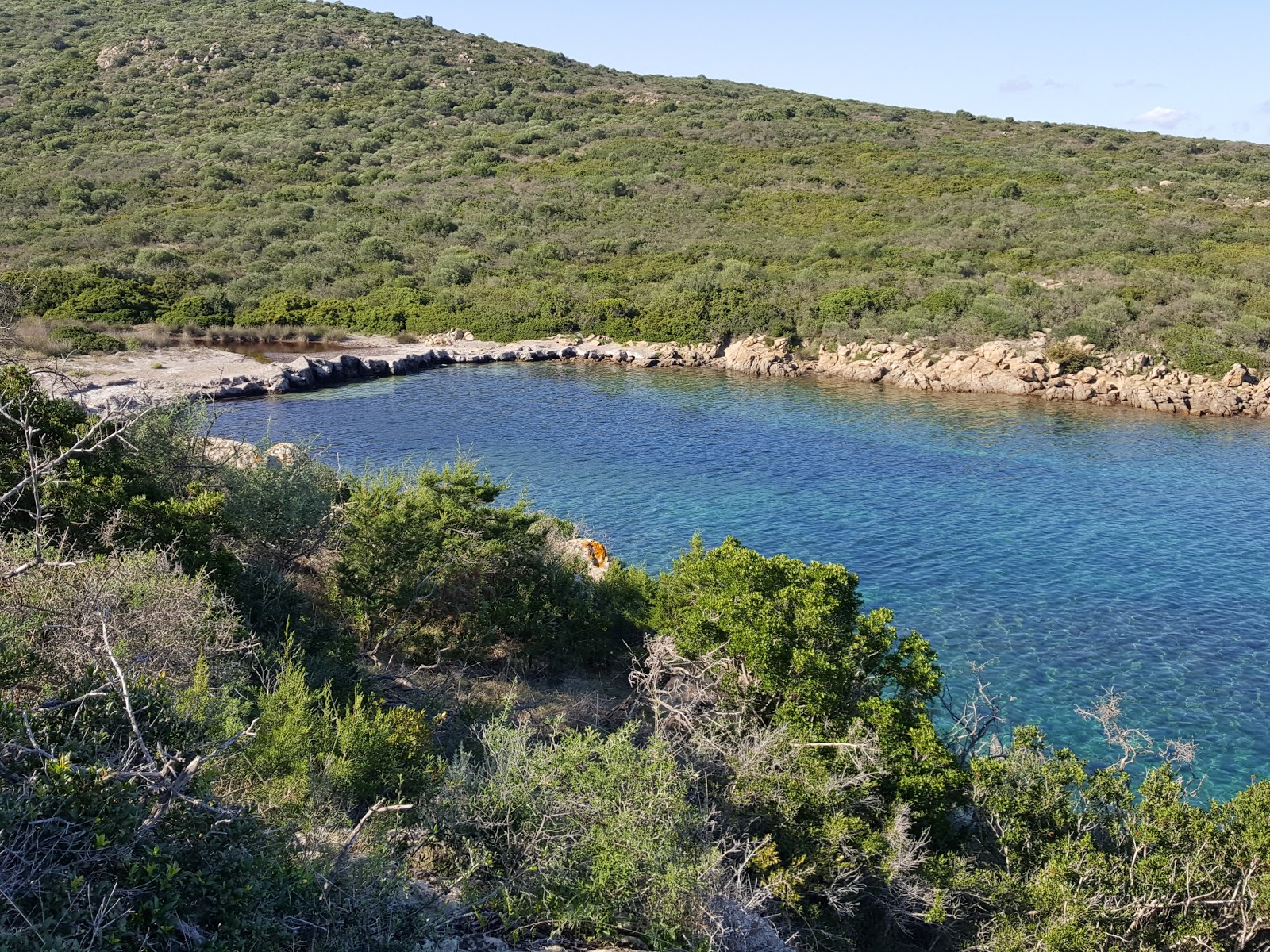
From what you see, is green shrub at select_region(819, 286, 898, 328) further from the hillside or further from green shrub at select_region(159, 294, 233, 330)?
green shrub at select_region(159, 294, 233, 330)

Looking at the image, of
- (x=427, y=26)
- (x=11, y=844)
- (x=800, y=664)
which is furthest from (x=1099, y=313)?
(x=427, y=26)

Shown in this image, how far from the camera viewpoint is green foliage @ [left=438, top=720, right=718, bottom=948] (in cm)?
594

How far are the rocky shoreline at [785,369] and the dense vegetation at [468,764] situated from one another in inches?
719

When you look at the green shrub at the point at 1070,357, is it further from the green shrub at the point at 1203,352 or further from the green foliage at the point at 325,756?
the green foliage at the point at 325,756

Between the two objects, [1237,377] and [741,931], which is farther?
[1237,377]

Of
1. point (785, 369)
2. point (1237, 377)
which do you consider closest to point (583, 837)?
A: point (785, 369)

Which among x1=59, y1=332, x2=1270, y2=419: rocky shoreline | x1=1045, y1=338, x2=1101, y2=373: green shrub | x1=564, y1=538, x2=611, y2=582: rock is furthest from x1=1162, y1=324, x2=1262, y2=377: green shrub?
x1=564, y1=538, x2=611, y2=582: rock

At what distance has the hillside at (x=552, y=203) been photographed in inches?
1671

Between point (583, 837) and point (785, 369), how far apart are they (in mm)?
34902

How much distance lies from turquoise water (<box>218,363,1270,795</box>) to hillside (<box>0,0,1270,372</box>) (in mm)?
9455

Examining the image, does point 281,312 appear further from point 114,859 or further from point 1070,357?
point 114,859

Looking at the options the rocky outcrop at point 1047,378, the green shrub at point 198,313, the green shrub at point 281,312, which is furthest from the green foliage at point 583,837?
the green shrub at point 281,312

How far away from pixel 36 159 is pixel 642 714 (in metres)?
76.5

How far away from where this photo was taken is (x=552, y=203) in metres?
61.7
